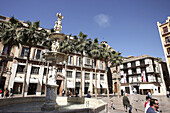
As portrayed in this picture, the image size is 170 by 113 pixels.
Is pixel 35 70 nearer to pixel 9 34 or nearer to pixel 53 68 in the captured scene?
pixel 9 34

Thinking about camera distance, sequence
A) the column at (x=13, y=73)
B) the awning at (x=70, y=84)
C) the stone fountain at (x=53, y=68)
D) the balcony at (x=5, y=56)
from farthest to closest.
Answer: the awning at (x=70, y=84) → the balcony at (x=5, y=56) → the column at (x=13, y=73) → the stone fountain at (x=53, y=68)

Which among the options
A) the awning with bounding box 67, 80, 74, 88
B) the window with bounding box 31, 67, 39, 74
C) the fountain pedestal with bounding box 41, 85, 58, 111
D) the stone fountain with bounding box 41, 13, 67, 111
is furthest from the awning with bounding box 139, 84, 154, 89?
the fountain pedestal with bounding box 41, 85, 58, 111

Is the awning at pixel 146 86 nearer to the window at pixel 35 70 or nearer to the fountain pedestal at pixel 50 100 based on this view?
the window at pixel 35 70

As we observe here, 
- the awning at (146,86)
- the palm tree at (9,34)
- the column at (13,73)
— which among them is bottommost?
the awning at (146,86)

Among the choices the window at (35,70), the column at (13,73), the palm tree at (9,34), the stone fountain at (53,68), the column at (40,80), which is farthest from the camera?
the window at (35,70)

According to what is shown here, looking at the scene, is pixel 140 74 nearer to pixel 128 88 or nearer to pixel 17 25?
pixel 128 88

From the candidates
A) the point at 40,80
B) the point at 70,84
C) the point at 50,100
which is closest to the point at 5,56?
the point at 40,80

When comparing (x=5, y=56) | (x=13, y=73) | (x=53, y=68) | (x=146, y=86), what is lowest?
(x=146, y=86)

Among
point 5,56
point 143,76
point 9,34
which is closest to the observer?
point 9,34

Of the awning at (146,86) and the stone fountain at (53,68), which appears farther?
the awning at (146,86)

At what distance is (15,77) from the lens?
86.9ft

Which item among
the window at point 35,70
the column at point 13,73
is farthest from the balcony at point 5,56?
the window at point 35,70

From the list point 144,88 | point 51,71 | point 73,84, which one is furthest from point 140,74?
point 51,71

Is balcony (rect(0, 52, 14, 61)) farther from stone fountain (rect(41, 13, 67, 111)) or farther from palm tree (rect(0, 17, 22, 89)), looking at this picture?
stone fountain (rect(41, 13, 67, 111))
